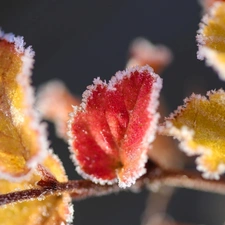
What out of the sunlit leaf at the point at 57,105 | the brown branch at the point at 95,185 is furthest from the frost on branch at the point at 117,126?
the sunlit leaf at the point at 57,105

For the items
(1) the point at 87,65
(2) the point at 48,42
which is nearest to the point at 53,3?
(2) the point at 48,42

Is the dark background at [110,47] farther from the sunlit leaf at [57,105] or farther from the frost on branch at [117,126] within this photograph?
the frost on branch at [117,126]

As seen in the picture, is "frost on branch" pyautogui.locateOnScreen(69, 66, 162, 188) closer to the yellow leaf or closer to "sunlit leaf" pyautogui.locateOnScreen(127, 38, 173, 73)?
the yellow leaf

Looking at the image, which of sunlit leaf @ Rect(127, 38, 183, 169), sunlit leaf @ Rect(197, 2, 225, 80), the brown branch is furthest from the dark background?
sunlit leaf @ Rect(197, 2, 225, 80)

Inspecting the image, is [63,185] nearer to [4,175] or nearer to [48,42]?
[4,175]

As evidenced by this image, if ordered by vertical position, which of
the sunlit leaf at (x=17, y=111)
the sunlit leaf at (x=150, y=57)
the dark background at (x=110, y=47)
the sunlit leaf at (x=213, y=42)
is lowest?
the sunlit leaf at (x=17, y=111)

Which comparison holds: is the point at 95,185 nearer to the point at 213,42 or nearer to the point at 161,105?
the point at 213,42

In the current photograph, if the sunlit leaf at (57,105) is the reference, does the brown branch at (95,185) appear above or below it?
below
